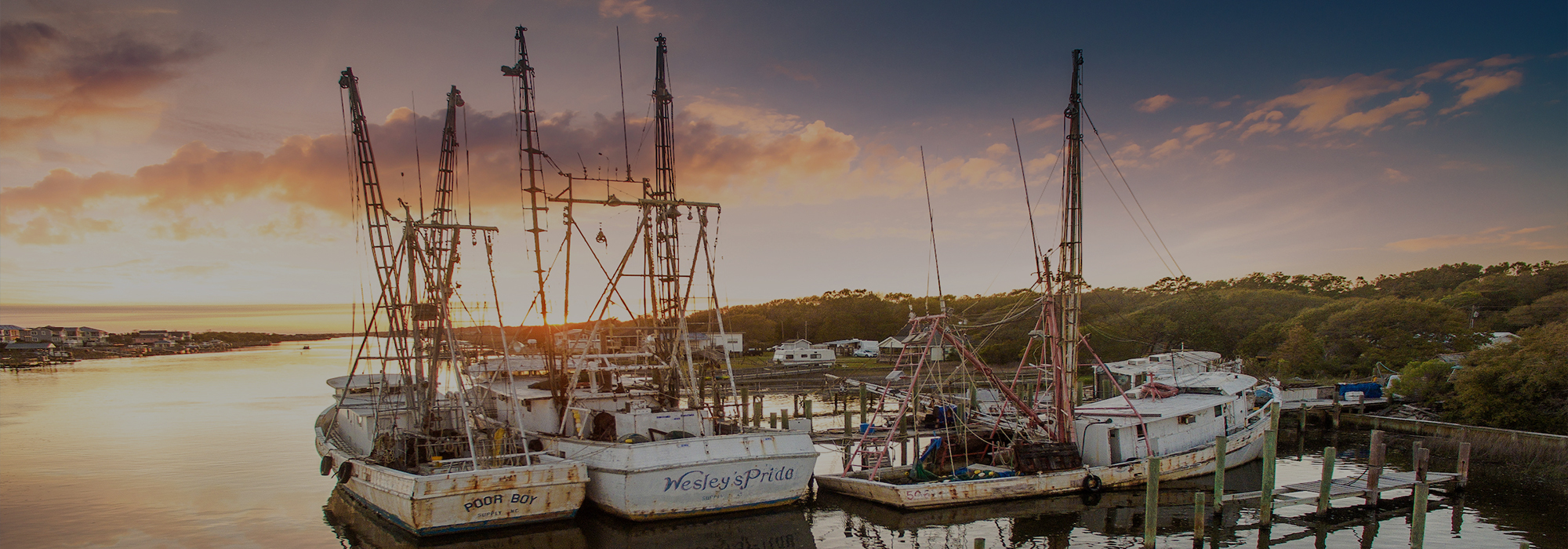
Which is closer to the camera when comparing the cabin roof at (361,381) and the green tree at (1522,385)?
the green tree at (1522,385)

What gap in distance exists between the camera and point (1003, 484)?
65.4 feet

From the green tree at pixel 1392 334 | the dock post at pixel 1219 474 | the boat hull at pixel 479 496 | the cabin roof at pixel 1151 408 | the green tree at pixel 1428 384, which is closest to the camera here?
the boat hull at pixel 479 496

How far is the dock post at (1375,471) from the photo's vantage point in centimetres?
1889

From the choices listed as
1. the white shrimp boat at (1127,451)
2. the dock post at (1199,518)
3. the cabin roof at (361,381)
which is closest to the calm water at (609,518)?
the white shrimp boat at (1127,451)

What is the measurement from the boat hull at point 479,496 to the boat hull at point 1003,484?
725 centimetres

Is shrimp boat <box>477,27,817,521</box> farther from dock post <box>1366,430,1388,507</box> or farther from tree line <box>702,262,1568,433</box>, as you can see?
dock post <box>1366,430,1388,507</box>

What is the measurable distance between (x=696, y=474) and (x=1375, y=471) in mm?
16888

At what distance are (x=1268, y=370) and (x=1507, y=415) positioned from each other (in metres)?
21.6

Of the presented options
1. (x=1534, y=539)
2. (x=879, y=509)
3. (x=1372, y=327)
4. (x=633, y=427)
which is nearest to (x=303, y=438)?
(x=633, y=427)

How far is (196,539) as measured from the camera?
19047 mm

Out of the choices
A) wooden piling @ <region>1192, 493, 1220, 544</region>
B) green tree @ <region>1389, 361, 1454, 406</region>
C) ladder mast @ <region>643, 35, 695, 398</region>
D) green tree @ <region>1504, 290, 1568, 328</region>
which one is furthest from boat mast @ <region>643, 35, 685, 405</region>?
green tree @ <region>1504, 290, 1568, 328</region>

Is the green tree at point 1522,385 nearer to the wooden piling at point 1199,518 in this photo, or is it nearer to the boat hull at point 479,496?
the wooden piling at point 1199,518

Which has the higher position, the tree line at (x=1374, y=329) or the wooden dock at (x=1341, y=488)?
the tree line at (x=1374, y=329)

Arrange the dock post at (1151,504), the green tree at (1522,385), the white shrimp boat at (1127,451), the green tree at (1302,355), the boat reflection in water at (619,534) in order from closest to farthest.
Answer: the dock post at (1151,504) → the boat reflection in water at (619,534) → the white shrimp boat at (1127,451) → the green tree at (1522,385) → the green tree at (1302,355)
